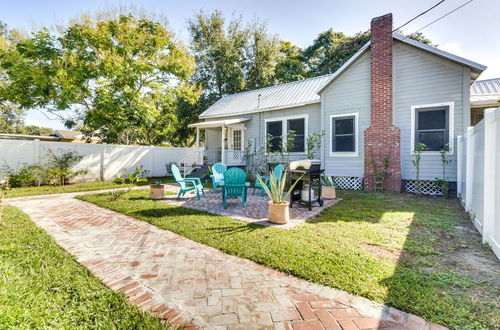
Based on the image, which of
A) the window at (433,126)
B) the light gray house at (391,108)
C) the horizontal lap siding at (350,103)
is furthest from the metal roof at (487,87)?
the horizontal lap siding at (350,103)

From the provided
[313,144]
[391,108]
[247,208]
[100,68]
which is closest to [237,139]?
[313,144]

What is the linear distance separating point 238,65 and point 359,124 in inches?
605

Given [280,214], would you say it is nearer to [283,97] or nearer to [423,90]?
[423,90]

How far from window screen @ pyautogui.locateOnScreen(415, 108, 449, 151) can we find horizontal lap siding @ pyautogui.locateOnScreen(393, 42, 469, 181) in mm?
273

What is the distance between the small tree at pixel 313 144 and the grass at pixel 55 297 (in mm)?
9294

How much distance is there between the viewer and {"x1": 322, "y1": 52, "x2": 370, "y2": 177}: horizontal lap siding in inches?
378

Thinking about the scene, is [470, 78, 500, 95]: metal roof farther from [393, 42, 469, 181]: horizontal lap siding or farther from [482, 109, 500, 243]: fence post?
[482, 109, 500, 243]: fence post

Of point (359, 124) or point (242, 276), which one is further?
point (359, 124)

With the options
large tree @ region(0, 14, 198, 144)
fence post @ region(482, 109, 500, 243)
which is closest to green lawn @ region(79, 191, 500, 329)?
fence post @ region(482, 109, 500, 243)

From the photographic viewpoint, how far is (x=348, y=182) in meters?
10.2

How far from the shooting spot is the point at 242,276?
9.14ft

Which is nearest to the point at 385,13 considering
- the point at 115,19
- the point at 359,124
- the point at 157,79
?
the point at 359,124

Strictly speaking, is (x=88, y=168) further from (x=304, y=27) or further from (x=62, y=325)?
(x=304, y=27)

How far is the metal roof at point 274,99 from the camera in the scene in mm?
12255
